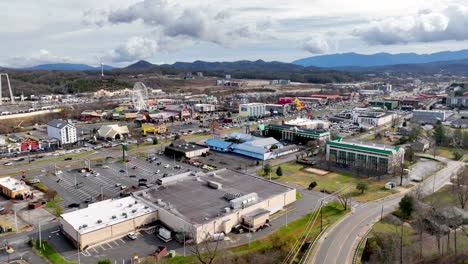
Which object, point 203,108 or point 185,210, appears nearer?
point 185,210

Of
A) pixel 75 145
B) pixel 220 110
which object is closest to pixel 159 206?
pixel 75 145

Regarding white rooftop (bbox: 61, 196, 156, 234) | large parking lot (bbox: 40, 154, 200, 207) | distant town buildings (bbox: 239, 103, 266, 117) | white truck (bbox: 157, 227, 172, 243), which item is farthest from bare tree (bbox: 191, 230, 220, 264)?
distant town buildings (bbox: 239, 103, 266, 117)

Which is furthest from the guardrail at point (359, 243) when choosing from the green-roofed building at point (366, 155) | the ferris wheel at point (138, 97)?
the ferris wheel at point (138, 97)

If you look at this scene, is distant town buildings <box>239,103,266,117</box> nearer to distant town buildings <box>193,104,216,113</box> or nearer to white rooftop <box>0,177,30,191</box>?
distant town buildings <box>193,104,216,113</box>

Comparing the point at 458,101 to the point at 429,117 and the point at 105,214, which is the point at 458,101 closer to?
the point at 429,117

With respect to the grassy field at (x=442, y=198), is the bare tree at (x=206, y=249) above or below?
below

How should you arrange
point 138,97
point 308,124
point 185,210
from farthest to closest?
point 138,97 → point 308,124 → point 185,210

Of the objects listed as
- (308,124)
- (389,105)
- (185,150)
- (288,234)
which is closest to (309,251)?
(288,234)

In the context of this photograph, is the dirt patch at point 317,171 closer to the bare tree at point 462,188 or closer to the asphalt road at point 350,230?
the asphalt road at point 350,230
